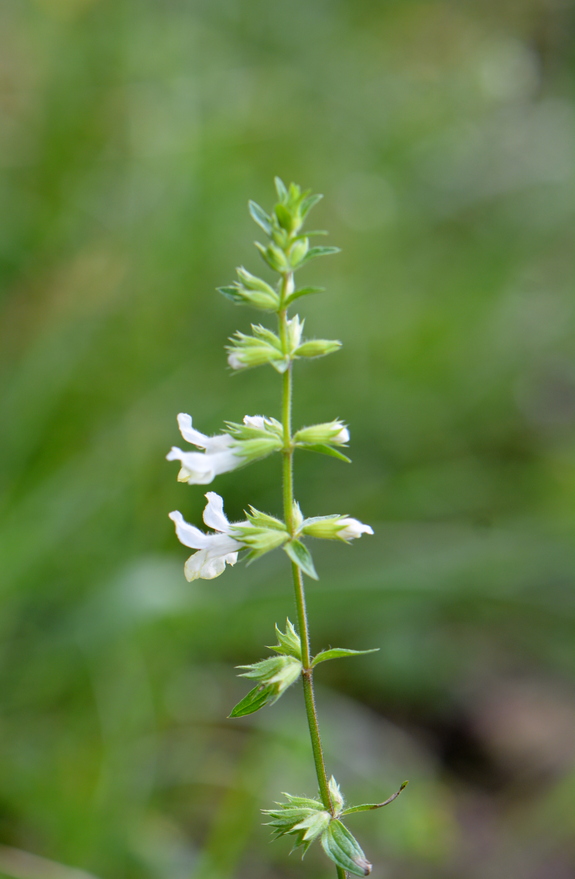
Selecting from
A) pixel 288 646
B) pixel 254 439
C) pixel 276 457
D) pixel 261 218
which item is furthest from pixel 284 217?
pixel 276 457

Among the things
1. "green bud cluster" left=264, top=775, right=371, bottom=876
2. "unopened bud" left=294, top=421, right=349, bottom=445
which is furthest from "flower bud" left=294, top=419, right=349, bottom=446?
"green bud cluster" left=264, top=775, right=371, bottom=876

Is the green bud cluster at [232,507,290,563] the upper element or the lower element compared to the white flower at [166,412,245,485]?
lower

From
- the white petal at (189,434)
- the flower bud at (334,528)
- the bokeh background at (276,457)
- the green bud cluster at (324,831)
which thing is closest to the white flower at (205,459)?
the white petal at (189,434)

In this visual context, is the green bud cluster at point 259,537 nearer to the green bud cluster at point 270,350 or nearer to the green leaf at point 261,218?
the green bud cluster at point 270,350

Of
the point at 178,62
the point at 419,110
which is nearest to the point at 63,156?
the point at 178,62

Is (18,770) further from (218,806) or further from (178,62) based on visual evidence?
(178,62)

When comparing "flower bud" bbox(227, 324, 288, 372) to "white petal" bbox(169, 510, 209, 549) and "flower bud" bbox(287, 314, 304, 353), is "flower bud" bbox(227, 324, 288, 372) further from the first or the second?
"white petal" bbox(169, 510, 209, 549)

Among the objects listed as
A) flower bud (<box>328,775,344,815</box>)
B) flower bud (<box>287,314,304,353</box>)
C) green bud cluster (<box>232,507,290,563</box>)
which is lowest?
flower bud (<box>328,775,344,815</box>)
